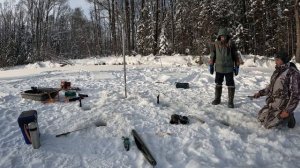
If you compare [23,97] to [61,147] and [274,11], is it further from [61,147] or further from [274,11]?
[274,11]

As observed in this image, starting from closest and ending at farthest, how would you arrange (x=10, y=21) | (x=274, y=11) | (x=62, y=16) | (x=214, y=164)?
(x=214, y=164)
(x=274, y=11)
(x=10, y=21)
(x=62, y=16)

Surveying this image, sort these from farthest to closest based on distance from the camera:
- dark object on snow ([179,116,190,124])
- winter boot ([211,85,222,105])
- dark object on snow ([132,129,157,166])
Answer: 1. winter boot ([211,85,222,105])
2. dark object on snow ([179,116,190,124])
3. dark object on snow ([132,129,157,166])

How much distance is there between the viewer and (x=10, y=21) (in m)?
45.1

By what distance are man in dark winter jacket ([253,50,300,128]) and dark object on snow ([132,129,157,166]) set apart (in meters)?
2.15

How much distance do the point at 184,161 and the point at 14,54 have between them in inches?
1058

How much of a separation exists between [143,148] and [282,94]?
242 centimetres

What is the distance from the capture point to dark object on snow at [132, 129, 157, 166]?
4291mm

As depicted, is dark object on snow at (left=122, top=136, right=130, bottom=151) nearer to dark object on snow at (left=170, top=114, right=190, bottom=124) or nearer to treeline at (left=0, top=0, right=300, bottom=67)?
dark object on snow at (left=170, top=114, right=190, bottom=124)

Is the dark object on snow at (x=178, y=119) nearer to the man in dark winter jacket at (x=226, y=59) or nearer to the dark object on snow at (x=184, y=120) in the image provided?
the dark object on snow at (x=184, y=120)

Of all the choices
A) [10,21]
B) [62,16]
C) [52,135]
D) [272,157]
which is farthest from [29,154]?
[62,16]

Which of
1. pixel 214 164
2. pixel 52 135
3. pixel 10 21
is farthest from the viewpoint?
pixel 10 21

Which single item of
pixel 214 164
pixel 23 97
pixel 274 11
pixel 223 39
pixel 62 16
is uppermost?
pixel 62 16

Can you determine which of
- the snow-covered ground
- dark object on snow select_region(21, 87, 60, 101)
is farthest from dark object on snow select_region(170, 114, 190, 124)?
dark object on snow select_region(21, 87, 60, 101)

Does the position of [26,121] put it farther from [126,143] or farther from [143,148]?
[143,148]
